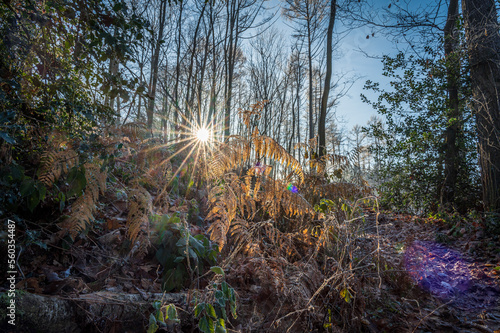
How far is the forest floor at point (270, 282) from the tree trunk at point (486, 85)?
86.8 inches

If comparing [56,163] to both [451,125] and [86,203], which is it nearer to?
[86,203]

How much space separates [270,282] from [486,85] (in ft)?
20.5

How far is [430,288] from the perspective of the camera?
9.30 feet

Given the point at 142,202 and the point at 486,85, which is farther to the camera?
the point at 486,85

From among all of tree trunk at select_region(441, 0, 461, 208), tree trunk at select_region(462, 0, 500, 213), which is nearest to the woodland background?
tree trunk at select_region(462, 0, 500, 213)

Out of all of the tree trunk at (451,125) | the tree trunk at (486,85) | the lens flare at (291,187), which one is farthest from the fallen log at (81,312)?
the tree trunk at (451,125)

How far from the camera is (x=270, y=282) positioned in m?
2.11

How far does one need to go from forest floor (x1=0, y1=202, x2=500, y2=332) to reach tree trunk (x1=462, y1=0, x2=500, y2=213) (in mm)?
2205

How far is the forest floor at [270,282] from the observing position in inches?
70.8

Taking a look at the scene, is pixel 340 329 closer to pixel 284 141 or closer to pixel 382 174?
pixel 382 174

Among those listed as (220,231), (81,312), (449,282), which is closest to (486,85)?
(449,282)

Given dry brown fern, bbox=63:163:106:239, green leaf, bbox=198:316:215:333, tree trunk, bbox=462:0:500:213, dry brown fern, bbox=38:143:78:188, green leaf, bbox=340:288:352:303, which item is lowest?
green leaf, bbox=340:288:352:303

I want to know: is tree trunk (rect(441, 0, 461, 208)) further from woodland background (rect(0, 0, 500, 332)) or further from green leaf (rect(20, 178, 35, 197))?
green leaf (rect(20, 178, 35, 197))

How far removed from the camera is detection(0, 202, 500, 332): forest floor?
5.90 ft
